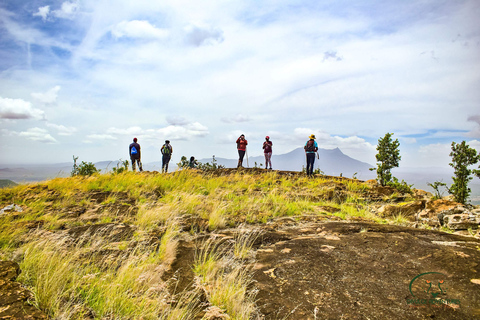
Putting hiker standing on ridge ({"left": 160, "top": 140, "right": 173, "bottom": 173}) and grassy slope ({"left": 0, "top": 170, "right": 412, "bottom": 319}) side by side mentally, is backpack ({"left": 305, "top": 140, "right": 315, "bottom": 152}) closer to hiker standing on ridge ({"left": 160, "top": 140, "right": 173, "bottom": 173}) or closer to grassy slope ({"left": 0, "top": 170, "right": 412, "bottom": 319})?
grassy slope ({"left": 0, "top": 170, "right": 412, "bottom": 319})

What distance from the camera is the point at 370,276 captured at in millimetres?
3135

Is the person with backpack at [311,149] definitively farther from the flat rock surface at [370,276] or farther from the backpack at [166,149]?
the flat rock surface at [370,276]

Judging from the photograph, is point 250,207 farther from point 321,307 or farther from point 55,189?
point 55,189

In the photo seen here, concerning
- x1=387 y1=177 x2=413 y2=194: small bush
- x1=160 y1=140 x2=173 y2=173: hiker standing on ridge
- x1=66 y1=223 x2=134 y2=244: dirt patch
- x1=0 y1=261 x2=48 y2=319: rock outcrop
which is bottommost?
x1=66 y1=223 x2=134 y2=244: dirt patch

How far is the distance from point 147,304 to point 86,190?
21.8 ft

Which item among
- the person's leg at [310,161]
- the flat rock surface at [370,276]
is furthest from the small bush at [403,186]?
the flat rock surface at [370,276]

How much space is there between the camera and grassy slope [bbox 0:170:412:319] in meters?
2.54

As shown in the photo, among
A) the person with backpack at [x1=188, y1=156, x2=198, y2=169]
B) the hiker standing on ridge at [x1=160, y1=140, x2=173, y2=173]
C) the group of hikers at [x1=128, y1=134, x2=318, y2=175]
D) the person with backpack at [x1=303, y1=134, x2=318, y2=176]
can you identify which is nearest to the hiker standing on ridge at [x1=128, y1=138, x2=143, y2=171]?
the group of hikers at [x1=128, y1=134, x2=318, y2=175]

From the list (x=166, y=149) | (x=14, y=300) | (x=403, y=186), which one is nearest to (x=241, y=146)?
(x=166, y=149)

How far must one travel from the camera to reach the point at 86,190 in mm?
7930

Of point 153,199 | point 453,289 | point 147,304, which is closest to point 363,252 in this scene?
point 453,289

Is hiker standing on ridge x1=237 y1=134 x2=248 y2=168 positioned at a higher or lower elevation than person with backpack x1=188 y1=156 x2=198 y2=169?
higher

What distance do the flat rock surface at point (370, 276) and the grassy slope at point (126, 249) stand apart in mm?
423

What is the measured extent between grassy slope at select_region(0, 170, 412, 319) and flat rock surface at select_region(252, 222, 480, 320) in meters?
0.42
